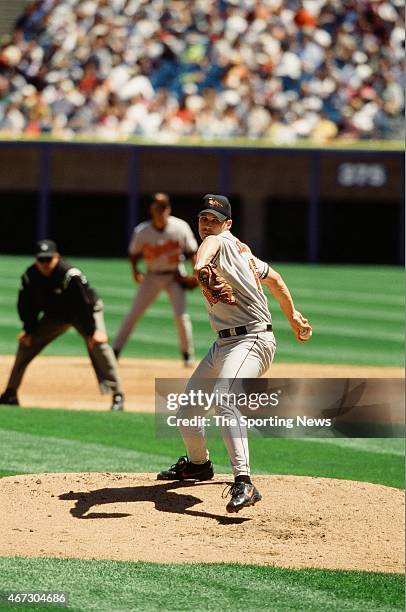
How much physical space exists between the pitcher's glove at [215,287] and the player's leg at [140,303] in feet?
24.2

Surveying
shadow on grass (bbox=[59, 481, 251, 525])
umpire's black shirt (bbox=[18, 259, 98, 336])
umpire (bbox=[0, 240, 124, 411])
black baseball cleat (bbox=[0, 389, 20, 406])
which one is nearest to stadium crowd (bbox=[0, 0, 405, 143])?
black baseball cleat (bbox=[0, 389, 20, 406])

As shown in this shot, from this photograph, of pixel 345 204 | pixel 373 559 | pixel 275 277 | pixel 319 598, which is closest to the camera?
pixel 319 598

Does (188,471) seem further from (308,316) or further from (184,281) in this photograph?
(308,316)

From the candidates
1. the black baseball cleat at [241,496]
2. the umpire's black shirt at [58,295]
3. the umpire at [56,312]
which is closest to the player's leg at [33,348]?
the umpire at [56,312]

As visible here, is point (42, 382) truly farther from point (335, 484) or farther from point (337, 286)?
point (337, 286)

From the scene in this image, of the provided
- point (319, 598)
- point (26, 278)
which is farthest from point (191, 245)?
point (319, 598)

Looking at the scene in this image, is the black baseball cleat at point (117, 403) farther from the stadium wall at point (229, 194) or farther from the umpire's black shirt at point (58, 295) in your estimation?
the stadium wall at point (229, 194)

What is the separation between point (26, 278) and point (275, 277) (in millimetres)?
4069

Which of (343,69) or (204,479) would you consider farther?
(343,69)

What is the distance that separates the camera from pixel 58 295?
36.2ft

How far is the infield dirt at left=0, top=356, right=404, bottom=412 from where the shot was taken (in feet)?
40.5

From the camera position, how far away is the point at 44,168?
99.0 feet

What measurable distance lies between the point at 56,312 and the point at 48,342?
0.37 meters

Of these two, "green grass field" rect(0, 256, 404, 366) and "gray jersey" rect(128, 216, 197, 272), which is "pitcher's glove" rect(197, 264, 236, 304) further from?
"green grass field" rect(0, 256, 404, 366)
